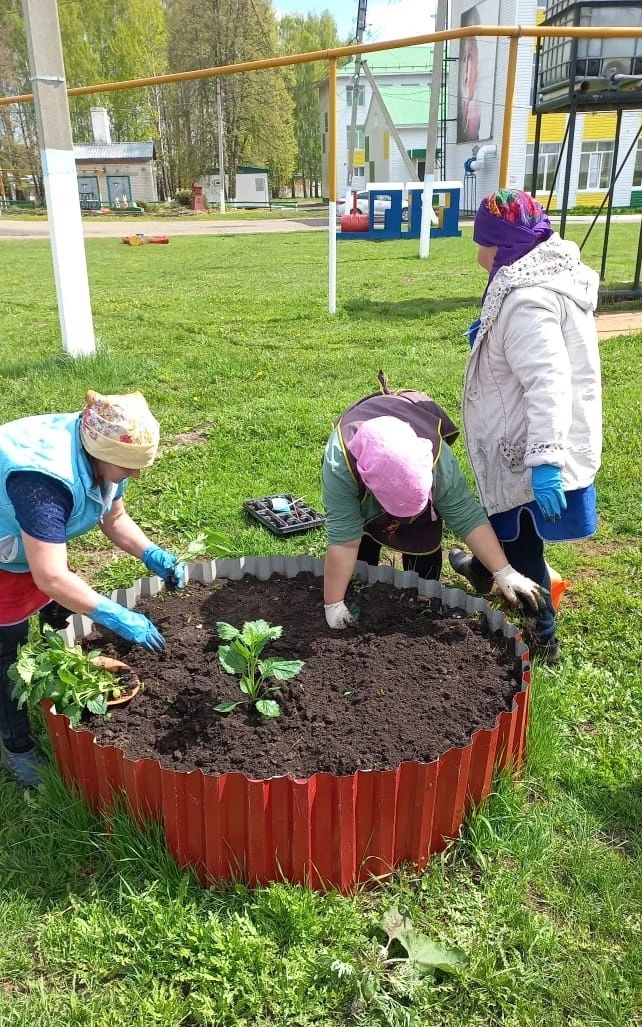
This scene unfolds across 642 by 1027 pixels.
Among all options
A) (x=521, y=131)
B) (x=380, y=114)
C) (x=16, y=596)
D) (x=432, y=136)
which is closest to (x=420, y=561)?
(x=16, y=596)

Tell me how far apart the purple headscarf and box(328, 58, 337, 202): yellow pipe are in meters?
4.72

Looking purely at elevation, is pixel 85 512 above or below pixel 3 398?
above

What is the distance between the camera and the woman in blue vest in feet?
6.61

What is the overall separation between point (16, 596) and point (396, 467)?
1161mm

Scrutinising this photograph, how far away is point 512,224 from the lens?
2.62 m

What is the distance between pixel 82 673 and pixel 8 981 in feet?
2.43

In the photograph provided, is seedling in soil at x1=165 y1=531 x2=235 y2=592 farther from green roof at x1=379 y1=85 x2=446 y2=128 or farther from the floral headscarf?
green roof at x1=379 y1=85 x2=446 y2=128

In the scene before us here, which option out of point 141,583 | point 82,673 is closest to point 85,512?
point 82,673

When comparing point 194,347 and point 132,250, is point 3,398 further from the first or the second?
point 132,250

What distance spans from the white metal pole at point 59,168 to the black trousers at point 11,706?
14.3ft

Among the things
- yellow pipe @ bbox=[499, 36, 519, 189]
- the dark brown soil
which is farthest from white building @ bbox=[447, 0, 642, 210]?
the dark brown soil

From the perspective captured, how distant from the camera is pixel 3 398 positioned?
5.64 m

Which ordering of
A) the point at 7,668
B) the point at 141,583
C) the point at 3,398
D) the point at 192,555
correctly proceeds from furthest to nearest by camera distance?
the point at 3,398
the point at 192,555
the point at 141,583
the point at 7,668

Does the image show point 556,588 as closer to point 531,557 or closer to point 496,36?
point 531,557
